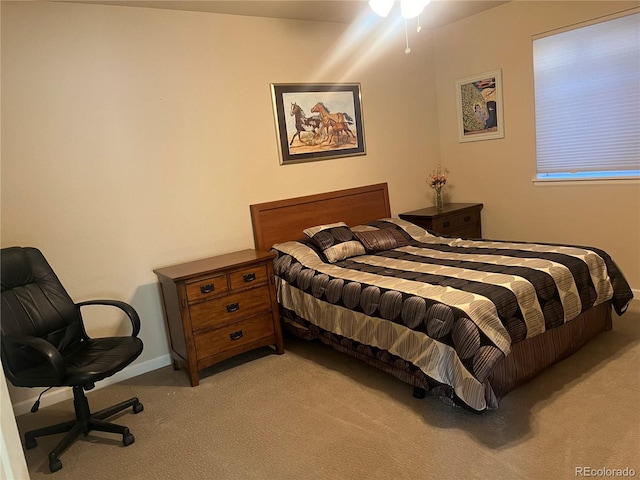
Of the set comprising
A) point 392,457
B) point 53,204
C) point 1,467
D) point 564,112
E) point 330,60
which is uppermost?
point 330,60

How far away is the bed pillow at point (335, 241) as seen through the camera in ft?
12.1

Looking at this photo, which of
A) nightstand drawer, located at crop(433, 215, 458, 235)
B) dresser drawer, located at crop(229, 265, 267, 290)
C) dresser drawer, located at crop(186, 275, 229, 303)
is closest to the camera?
dresser drawer, located at crop(186, 275, 229, 303)

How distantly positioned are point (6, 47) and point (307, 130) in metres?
2.16

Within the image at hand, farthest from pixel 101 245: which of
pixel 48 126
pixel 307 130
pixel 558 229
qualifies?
pixel 558 229

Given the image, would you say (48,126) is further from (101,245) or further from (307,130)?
(307,130)

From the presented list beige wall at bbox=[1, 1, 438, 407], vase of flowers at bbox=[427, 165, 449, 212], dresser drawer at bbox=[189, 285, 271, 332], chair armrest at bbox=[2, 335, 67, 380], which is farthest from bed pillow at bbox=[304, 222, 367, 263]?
chair armrest at bbox=[2, 335, 67, 380]

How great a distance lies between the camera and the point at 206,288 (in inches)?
125

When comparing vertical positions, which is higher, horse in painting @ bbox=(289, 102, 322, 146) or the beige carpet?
horse in painting @ bbox=(289, 102, 322, 146)

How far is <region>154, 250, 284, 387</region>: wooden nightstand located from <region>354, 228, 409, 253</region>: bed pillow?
84 centimetres

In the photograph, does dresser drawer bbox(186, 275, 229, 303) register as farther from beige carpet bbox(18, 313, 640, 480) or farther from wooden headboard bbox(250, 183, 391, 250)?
wooden headboard bbox(250, 183, 391, 250)

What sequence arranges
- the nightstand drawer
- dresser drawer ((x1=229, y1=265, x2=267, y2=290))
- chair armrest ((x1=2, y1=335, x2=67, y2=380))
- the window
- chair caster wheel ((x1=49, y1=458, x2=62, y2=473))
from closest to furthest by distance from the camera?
chair armrest ((x1=2, y1=335, x2=67, y2=380)), chair caster wheel ((x1=49, y1=458, x2=62, y2=473)), dresser drawer ((x1=229, y1=265, x2=267, y2=290)), the window, the nightstand drawer

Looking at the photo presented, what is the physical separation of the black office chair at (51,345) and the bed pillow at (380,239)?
1.84 m

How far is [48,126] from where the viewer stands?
301cm

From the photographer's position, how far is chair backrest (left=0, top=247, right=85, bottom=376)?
2580mm
